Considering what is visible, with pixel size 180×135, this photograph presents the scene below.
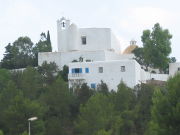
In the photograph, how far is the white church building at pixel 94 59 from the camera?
2239 inches

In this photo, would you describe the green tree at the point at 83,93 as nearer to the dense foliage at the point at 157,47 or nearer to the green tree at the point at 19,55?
the dense foliage at the point at 157,47

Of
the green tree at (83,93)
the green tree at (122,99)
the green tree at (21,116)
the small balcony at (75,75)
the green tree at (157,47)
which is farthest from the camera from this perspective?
the green tree at (157,47)

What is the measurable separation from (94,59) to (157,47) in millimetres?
6706

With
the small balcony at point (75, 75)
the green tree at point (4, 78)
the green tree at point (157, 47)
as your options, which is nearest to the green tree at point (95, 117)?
the small balcony at point (75, 75)

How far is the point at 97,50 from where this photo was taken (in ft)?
206

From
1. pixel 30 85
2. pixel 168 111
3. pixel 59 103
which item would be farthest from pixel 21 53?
pixel 168 111

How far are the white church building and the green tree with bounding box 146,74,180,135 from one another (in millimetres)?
26522

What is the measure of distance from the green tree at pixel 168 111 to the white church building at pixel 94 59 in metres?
26.5

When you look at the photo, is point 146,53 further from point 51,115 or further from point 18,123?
point 18,123

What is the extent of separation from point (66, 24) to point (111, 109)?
21.5 m

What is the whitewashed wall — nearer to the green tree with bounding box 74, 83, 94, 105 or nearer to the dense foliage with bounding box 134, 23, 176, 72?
the green tree with bounding box 74, 83, 94, 105

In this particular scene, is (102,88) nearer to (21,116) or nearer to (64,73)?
(64,73)

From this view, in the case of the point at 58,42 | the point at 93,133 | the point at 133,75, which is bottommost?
the point at 93,133

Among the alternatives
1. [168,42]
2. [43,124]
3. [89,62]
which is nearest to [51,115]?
[43,124]
